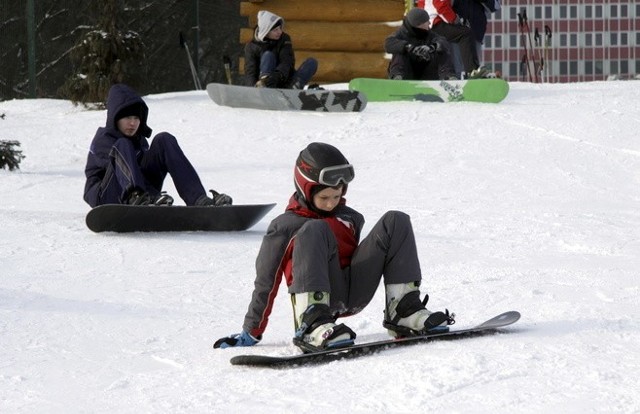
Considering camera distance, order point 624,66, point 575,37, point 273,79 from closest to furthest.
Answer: point 273,79
point 575,37
point 624,66

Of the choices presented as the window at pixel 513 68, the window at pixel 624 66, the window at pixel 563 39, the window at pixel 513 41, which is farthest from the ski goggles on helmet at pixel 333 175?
the window at pixel 624 66

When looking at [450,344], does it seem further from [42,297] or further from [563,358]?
[42,297]

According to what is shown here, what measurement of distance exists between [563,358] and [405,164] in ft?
19.8

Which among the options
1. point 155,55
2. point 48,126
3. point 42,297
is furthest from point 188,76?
point 42,297

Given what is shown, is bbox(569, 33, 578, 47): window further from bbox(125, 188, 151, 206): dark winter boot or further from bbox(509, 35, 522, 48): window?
bbox(125, 188, 151, 206): dark winter boot

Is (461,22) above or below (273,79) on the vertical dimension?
above

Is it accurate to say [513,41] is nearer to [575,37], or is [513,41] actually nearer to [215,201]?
[575,37]

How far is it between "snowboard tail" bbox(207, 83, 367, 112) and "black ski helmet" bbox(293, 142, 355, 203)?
25.7 ft

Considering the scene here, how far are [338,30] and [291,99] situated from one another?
14.9 ft

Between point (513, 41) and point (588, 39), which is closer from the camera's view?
point (513, 41)

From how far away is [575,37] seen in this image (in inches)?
4884

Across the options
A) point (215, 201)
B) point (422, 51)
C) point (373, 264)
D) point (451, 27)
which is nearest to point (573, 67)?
point (451, 27)

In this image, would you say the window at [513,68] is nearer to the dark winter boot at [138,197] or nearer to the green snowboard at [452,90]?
the green snowboard at [452,90]

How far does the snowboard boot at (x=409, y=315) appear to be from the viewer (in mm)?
4219
